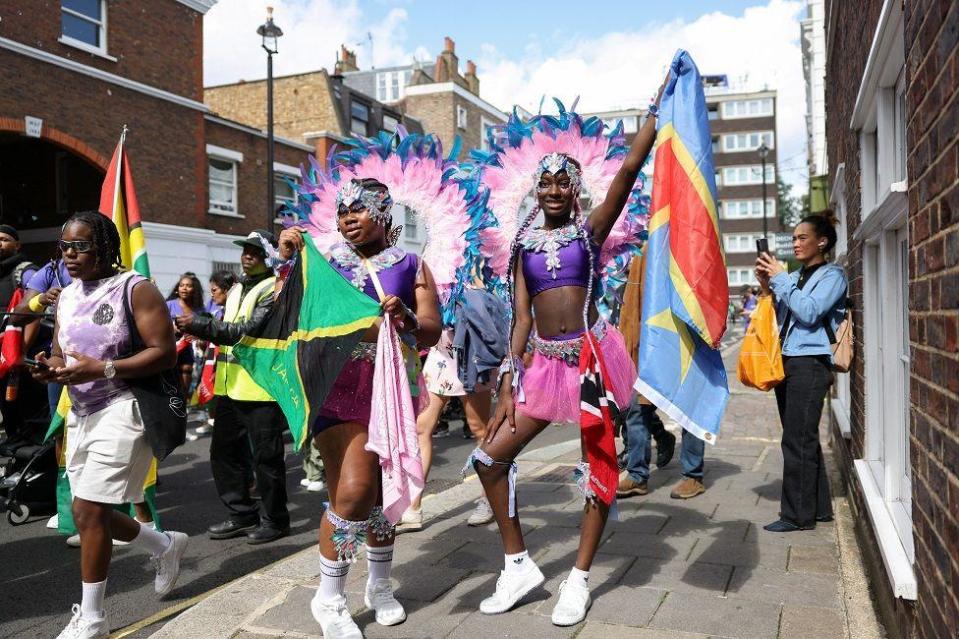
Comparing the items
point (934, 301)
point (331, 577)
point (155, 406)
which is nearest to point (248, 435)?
point (155, 406)

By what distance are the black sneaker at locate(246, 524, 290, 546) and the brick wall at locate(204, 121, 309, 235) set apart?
19140mm

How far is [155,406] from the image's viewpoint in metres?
3.71

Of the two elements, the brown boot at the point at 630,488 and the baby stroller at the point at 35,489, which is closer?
the baby stroller at the point at 35,489

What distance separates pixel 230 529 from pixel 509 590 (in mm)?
2572

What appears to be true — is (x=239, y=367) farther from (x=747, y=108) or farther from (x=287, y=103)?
(x=747, y=108)

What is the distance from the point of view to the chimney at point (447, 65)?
41375mm

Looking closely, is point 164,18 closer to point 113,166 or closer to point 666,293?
point 113,166

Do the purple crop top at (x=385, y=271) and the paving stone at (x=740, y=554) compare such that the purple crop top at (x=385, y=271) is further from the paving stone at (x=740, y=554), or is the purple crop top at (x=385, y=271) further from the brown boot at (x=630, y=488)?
the brown boot at (x=630, y=488)

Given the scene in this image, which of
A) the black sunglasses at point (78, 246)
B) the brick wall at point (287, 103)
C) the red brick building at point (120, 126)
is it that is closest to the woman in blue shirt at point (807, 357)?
the black sunglasses at point (78, 246)

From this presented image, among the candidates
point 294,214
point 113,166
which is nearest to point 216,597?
point 294,214

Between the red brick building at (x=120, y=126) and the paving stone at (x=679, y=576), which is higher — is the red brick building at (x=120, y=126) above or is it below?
above

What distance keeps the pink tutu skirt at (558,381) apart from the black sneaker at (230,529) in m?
2.67

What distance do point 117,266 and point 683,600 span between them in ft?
10.4

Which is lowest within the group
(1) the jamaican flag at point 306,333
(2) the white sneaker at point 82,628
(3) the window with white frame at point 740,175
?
(2) the white sneaker at point 82,628
